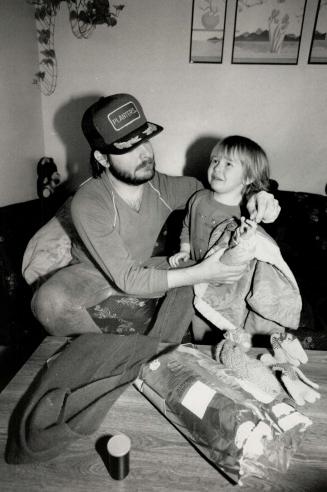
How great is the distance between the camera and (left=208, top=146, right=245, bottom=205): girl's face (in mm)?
1537

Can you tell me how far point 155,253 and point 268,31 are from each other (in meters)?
1.69

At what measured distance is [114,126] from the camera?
1.43 metres

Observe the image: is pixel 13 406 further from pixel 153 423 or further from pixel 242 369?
pixel 242 369

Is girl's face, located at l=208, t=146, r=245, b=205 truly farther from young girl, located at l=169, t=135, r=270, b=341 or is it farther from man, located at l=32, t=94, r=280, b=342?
man, located at l=32, t=94, r=280, b=342

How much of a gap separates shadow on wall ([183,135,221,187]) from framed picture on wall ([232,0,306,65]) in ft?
1.86

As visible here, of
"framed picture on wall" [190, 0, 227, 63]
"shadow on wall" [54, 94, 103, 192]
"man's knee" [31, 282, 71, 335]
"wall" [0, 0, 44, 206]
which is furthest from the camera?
"shadow on wall" [54, 94, 103, 192]

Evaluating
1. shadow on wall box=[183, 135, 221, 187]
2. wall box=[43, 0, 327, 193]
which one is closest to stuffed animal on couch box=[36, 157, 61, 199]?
wall box=[43, 0, 327, 193]

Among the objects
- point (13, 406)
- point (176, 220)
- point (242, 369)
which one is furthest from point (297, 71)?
point (13, 406)

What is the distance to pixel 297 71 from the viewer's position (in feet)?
7.67

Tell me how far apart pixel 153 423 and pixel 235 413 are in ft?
0.86

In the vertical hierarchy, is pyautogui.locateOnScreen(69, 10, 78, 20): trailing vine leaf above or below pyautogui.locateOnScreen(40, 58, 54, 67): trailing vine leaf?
above

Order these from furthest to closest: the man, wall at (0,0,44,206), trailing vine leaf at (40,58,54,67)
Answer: trailing vine leaf at (40,58,54,67), wall at (0,0,44,206), the man

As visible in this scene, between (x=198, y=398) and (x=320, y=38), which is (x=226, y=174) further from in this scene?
(x=320, y=38)

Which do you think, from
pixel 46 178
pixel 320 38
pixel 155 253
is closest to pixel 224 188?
pixel 155 253
